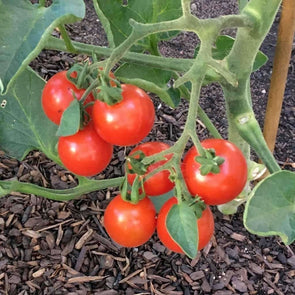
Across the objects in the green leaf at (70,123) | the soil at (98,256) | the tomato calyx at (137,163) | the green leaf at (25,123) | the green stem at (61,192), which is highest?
the green leaf at (70,123)

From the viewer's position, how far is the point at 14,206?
1.44 metres

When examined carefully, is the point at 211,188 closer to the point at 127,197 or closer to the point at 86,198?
the point at 127,197

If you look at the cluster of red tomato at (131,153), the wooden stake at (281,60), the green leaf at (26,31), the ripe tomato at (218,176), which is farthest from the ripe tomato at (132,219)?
the wooden stake at (281,60)

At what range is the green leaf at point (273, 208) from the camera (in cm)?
73

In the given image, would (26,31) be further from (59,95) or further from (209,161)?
(209,161)

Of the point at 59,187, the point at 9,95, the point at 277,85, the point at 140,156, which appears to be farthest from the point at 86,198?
the point at 140,156

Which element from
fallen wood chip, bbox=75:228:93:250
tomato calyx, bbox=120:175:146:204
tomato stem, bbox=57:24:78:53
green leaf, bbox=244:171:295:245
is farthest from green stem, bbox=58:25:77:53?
fallen wood chip, bbox=75:228:93:250

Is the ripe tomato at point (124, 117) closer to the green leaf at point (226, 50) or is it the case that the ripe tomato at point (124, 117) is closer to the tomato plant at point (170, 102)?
the tomato plant at point (170, 102)

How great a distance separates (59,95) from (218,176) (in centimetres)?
25

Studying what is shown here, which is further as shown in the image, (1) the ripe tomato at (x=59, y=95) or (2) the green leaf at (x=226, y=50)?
(2) the green leaf at (x=226, y=50)

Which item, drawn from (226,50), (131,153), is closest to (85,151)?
(131,153)

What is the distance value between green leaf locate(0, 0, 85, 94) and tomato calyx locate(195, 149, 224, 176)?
0.80ft

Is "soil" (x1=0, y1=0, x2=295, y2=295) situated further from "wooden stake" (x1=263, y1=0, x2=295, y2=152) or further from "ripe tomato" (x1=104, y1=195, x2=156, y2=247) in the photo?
"ripe tomato" (x1=104, y1=195, x2=156, y2=247)

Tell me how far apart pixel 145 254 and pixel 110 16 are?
629 millimetres
